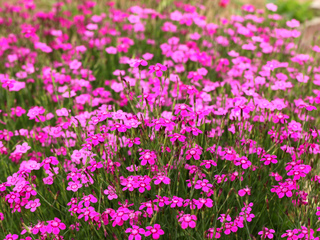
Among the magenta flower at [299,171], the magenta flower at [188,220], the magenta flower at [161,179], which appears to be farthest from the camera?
the magenta flower at [299,171]

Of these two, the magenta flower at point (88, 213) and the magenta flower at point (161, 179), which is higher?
the magenta flower at point (161, 179)

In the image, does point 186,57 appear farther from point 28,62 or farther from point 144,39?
point 28,62

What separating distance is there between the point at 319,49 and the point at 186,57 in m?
1.45

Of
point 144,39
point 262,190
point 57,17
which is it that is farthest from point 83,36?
point 262,190

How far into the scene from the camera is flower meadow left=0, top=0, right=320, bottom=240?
7.06ft

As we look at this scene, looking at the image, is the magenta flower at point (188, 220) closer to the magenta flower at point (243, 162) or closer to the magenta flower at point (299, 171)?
the magenta flower at point (243, 162)

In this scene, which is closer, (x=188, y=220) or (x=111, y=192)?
(x=188, y=220)

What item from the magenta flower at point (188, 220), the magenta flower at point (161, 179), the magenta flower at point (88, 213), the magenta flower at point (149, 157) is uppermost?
the magenta flower at point (149, 157)

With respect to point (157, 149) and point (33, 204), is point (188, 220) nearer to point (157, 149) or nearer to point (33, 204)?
point (157, 149)

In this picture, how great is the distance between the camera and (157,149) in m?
2.29

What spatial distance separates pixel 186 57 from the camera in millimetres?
3969

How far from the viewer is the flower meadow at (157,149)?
7.06 ft

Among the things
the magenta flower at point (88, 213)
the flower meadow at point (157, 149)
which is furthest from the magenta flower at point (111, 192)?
the magenta flower at point (88, 213)

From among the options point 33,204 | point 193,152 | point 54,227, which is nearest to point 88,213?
point 54,227
